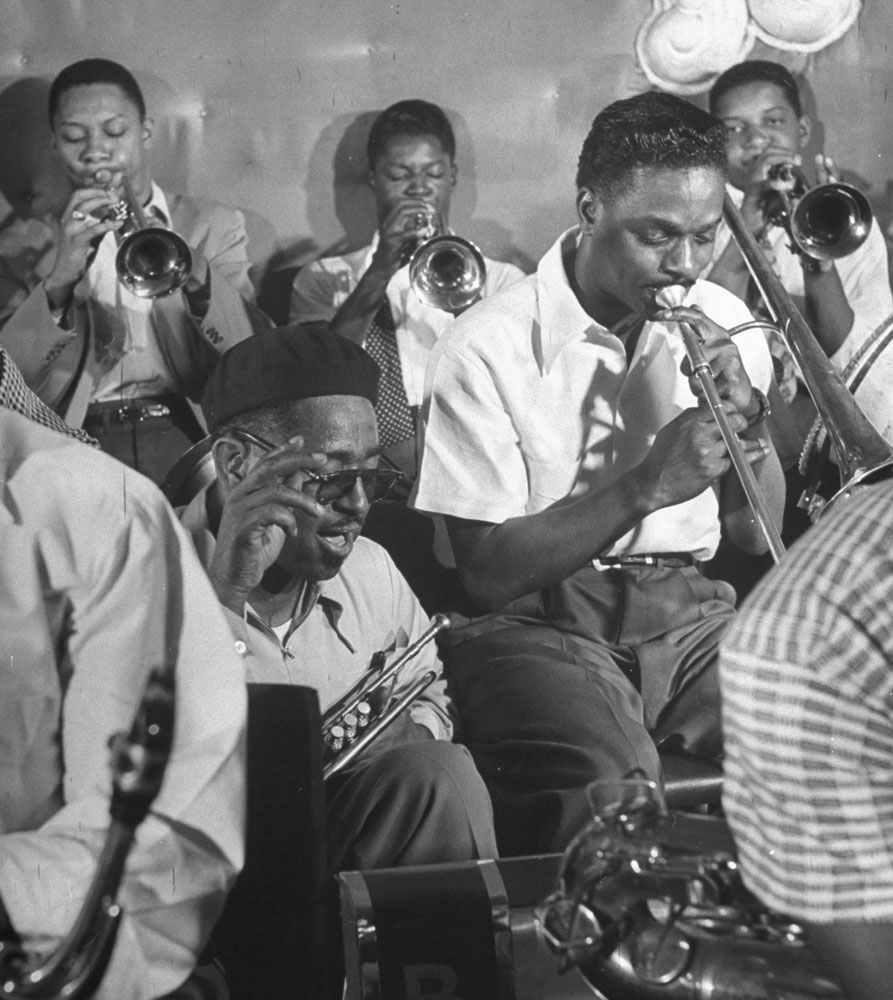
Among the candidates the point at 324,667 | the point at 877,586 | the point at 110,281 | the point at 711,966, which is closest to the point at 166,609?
the point at 324,667

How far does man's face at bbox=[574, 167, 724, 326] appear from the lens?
261 centimetres

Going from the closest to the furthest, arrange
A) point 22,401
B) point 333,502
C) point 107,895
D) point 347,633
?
point 107,895 → point 22,401 → point 333,502 → point 347,633

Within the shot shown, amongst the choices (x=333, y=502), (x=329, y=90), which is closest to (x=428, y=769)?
(x=333, y=502)

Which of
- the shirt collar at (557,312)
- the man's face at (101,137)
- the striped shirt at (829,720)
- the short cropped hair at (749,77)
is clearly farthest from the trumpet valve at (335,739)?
the short cropped hair at (749,77)

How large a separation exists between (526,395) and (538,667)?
488 millimetres

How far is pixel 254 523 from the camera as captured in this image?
7.72 feet

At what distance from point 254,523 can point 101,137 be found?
2.41 feet

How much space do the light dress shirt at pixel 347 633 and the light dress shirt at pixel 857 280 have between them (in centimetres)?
97

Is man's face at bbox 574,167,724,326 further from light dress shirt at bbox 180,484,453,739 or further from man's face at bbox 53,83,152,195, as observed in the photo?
man's face at bbox 53,83,152,195

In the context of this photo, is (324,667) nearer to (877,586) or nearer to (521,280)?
(521,280)

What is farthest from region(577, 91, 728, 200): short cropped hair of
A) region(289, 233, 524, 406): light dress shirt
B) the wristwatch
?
the wristwatch

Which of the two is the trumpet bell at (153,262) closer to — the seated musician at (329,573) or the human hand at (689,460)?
the seated musician at (329,573)

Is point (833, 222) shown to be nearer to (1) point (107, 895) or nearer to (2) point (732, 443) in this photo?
(2) point (732, 443)

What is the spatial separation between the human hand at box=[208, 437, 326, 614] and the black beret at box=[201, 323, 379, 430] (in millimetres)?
147
